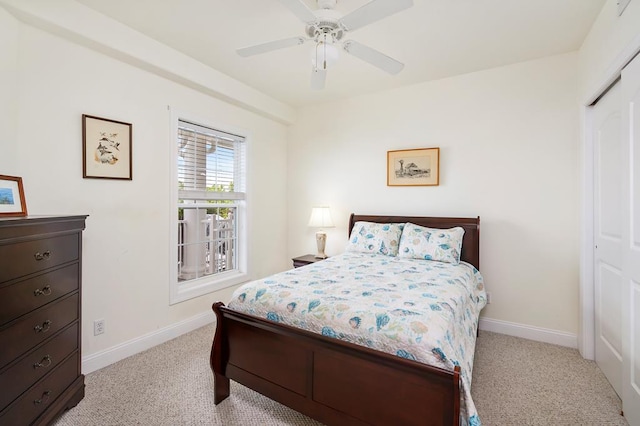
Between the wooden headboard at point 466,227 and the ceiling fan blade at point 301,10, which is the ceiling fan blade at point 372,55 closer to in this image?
the ceiling fan blade at point 301,10

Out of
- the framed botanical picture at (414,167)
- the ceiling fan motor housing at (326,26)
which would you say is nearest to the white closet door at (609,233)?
the framed botanical picture at (414,167)

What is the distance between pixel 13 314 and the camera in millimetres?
1497

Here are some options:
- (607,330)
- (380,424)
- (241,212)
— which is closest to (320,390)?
(380,424)

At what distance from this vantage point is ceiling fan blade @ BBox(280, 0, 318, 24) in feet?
5.40

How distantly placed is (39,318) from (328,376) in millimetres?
1581

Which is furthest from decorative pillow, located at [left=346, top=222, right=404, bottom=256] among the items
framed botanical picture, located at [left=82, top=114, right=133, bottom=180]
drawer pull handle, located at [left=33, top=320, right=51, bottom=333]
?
drawer pull handle, located at [left=33, top=320, right=51, bottom=333]

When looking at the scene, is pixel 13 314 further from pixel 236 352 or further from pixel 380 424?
pixel 380 424

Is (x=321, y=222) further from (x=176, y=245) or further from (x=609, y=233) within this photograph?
(x=609, y=233)

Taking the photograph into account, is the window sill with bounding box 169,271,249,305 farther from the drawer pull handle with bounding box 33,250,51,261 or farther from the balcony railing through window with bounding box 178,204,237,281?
the drawer pull handle with bounding box 33,250,51,261

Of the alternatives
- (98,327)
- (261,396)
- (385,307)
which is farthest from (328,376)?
(98,327)

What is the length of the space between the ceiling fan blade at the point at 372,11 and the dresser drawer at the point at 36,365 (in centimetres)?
248

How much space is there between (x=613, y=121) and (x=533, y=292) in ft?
5.39

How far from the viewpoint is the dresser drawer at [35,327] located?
146cm

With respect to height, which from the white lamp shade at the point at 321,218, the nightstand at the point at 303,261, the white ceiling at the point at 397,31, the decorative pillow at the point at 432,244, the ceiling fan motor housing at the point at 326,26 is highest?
the white ceiling at the point at 397,31
